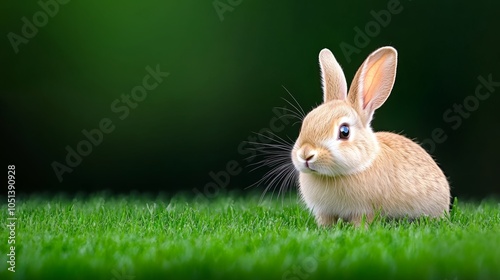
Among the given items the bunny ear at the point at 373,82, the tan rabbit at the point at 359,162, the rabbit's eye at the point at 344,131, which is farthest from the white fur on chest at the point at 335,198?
the bunny ear at the point at 373,82

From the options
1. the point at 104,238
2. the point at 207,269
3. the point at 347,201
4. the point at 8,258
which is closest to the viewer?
the point at 207,269

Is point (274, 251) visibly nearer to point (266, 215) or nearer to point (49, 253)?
point (49, 253)

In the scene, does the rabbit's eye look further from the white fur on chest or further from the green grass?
the green grass

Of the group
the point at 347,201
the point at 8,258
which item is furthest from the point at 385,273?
the point at 8,258

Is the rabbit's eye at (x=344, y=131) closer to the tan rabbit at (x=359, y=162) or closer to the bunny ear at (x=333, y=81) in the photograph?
the tan rabbit at (x=359, y=162)

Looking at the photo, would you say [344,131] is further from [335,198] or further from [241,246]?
[241,246]

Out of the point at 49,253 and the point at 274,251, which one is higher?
the point at 49,253

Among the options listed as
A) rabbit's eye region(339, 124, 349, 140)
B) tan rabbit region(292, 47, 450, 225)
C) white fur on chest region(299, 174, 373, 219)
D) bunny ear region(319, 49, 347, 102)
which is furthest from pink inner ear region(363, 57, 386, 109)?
white fur on chest region(299, 174, 373, 219)
